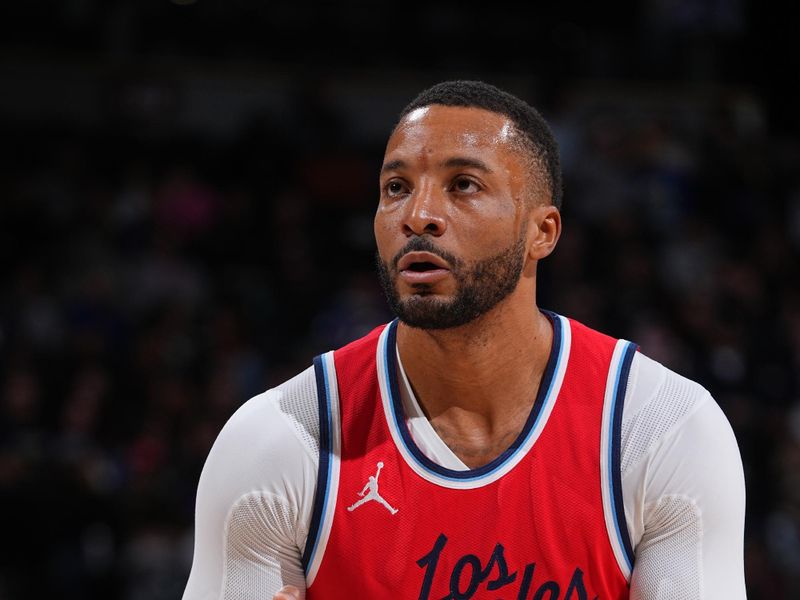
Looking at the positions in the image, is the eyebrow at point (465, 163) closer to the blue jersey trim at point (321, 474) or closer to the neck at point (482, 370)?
the neck at point (482, 370)

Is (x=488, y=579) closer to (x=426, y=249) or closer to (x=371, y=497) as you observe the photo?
(x=371, y=497)

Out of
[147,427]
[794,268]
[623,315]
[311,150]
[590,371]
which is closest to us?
[590,371]

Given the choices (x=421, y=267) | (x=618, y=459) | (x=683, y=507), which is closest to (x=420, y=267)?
(x=421, y=267)

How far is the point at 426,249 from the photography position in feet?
8.15

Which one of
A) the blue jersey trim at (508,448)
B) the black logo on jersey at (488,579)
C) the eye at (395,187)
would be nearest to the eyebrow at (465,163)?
the eye at (395,187)

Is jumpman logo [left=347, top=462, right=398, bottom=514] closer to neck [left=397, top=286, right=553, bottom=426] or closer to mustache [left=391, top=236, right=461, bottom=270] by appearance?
neck [left=397, top=286, right=553, bottom=426]

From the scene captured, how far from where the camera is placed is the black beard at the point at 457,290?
8.20ft

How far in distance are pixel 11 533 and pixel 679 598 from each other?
470 cm

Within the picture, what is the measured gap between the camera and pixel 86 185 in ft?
29.5

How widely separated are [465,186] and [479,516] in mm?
685

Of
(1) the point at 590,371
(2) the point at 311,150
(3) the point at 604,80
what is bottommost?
(1) the point at 590,371

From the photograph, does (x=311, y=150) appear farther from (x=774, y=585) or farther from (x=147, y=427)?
(x=774, y=585)

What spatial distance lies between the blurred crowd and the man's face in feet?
13.9

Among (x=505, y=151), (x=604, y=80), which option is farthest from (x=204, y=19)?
(x=505, y=151)
